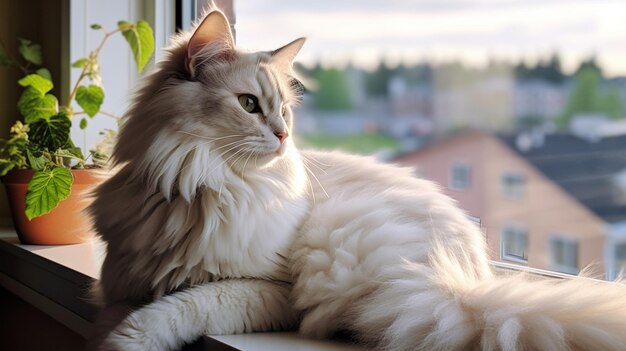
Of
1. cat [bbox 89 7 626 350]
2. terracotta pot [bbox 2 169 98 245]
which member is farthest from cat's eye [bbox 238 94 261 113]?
terracotta pot [bbox 2 169 98 245]

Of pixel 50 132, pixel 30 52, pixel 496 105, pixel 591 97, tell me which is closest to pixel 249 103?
pixel 496 105

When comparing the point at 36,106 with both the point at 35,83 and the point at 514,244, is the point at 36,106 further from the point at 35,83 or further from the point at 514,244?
the point at 514,244

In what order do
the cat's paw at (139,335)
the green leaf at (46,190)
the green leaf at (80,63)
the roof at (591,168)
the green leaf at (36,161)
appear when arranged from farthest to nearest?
the green leaf at (80,63) → the green leaf at (36,161) → the green leaf at (46,190) → the roof at (591,168) → the cat's paw at (139,335)

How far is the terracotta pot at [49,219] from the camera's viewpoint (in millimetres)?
1816

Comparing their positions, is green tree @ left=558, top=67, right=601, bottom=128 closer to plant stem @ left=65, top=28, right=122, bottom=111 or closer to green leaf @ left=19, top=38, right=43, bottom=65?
plant stem @ left=65, top=28, right=122, bottom=111

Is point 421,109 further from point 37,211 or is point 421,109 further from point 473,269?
point 37,211

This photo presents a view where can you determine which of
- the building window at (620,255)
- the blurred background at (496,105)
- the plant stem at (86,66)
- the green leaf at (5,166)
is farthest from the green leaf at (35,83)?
the building window at (620,255)

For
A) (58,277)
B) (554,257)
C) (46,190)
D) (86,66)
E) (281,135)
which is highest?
(86,66)

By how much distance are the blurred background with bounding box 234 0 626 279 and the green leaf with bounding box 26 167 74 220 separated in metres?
0.60

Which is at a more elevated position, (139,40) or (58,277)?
(139,40)

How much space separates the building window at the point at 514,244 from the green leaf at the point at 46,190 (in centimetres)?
101

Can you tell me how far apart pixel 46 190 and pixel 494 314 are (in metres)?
1.19

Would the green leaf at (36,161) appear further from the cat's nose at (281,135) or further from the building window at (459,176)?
the building window at (459,176)

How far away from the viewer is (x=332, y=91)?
1.43m
